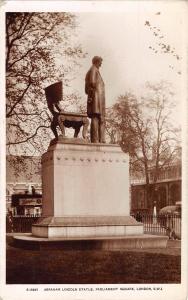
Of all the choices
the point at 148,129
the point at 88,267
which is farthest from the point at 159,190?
the point at 88,267

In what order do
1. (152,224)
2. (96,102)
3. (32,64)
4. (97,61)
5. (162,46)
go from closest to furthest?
(162,46), (97,61), (32,64), (96,102), (152,224)

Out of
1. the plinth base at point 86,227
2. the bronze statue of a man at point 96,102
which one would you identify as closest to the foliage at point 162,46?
the bronze statue of a man at point 96,102

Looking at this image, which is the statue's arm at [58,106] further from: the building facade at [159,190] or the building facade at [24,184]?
the building facade at [159,190]

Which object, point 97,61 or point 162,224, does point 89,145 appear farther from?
point 162,224

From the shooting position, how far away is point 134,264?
6.50 metres

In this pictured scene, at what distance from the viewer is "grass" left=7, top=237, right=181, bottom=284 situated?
638 centimetres

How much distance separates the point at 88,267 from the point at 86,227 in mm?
609

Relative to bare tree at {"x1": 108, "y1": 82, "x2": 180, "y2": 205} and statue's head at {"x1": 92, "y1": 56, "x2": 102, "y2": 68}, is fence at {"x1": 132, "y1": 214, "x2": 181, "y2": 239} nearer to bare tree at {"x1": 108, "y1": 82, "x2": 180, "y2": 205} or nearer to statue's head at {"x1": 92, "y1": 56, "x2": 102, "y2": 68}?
bare tree at {"x1": 108, "y1": 82, "x2": 180, "y2": 205}

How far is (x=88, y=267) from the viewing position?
6418 millimetres

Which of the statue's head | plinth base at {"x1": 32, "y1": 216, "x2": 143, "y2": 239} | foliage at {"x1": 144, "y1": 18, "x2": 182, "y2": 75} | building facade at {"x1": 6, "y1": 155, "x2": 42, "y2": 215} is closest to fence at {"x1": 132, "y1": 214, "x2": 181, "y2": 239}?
plinth base at {"x1": 32, "y1": 216, "x2": 143, "y2": 239}

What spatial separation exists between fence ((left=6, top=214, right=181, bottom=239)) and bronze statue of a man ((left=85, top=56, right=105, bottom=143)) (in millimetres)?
1044

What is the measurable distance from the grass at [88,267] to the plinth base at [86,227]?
1.06 feet
